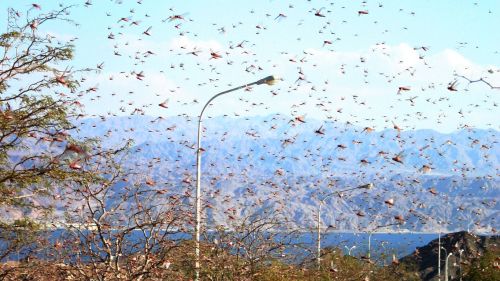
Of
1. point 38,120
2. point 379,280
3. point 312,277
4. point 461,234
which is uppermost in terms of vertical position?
point 38,120

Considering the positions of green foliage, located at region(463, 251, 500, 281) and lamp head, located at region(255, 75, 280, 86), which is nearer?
lamp head, located at region(255, 75, 280, 86)

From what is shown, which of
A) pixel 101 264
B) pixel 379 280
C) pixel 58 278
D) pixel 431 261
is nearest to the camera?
pixel 58 278

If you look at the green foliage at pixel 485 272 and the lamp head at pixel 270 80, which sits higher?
the lamp head at pixel 270 80

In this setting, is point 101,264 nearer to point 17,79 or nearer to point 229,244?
point 229,244

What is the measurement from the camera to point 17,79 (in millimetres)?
21859

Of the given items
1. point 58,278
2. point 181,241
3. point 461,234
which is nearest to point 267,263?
point 181,241

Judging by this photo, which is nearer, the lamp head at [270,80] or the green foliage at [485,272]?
the lamp head at [270,80]

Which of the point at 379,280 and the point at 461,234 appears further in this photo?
the point at 461,234

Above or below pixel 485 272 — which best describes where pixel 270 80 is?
above

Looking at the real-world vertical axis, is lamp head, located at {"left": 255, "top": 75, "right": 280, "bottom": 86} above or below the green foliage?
above

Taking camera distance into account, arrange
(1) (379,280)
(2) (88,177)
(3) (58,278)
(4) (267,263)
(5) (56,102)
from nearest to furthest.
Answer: (3) (58,278) < (5) (56,102) < (2) (88,177) < (4) (267,263) < (1) (379,280)

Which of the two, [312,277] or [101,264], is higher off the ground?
[101,264]

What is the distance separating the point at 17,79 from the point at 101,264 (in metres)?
6.98

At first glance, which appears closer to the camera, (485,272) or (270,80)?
(270,80)
